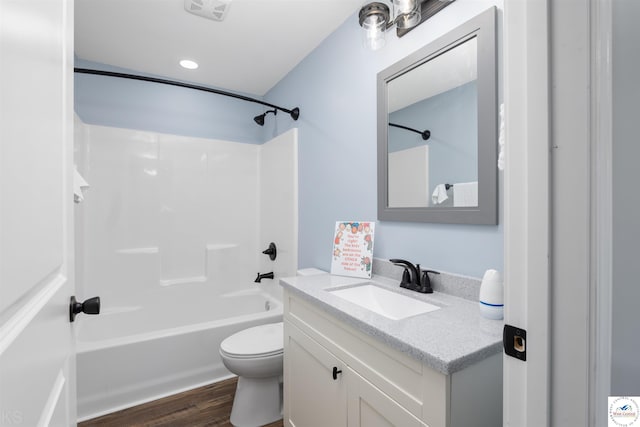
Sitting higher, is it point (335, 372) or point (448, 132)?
point (448, 132)

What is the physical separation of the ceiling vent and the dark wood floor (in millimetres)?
2429

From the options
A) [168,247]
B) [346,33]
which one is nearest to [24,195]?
[346,33]

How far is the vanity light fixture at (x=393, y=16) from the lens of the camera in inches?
51.5

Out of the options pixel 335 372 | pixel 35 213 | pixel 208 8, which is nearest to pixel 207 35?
pixel 208 8

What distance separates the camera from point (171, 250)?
2.67 metres

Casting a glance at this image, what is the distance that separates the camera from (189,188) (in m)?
2.74

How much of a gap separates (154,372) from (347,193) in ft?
5.62

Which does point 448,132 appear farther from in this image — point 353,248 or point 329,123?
point 329,123

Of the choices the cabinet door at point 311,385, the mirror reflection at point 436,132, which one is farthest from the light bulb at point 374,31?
the cabinet door at point 311,385

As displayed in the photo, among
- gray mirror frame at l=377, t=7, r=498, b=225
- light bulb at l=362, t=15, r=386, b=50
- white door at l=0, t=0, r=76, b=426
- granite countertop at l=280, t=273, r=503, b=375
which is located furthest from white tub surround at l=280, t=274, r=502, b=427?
light bulb at l=362, t=15, r=386, b=50

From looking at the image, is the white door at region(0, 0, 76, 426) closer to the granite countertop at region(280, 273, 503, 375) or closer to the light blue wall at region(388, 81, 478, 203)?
the granite countertop at region(280, 273, 503, 375)

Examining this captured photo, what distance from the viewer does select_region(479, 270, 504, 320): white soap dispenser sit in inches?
37.7

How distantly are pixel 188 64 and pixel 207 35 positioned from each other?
51 centimetres

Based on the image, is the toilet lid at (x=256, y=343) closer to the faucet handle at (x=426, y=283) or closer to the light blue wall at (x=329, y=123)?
the light blue wall at (x=329, y=123)
